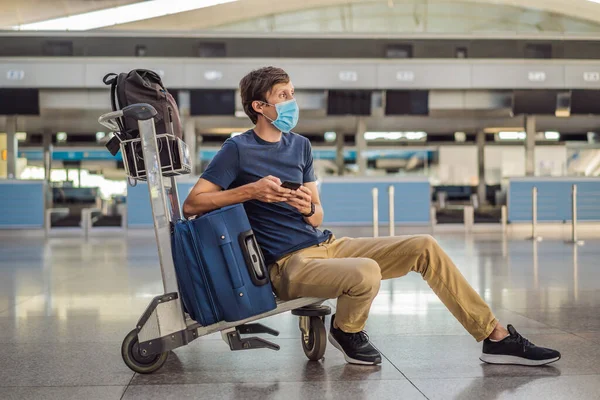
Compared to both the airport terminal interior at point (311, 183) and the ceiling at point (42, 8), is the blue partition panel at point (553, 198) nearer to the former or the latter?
the airport terminal interior at point (311, 183)

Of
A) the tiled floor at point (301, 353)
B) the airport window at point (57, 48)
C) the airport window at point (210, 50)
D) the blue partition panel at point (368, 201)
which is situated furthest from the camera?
the airport window at point (210, 50)

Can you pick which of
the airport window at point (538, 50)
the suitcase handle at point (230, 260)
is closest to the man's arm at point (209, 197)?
the suitcase handle at point (230, 260)

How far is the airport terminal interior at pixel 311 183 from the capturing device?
2623mm

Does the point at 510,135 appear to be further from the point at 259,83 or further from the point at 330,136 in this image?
the point at 259,83

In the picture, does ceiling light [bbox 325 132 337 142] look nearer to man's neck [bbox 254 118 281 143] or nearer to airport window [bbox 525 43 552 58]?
airport window [bbox 525 43 552 58]

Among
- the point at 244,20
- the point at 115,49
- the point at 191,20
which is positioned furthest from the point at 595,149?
the point at 115,49

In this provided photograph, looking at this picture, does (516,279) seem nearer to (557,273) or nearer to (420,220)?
(557,273)

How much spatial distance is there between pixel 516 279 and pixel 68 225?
13069 mm

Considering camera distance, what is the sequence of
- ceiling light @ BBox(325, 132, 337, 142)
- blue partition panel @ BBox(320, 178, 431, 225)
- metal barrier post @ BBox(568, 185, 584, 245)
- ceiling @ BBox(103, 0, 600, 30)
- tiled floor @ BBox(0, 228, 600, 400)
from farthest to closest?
ceiling light @ BBox(325, 132, 337, 142)
ceiling @ BBox(103, 0, 600, 30)
blue partition panel @ BBox(320, 178, 431, 225)
metal barrier post @ BBox(568, 185, 584, 245)
tiled floor @ BBox(0, 228, 600, 400)

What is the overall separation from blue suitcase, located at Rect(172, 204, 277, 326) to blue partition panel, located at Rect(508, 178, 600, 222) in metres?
14.5

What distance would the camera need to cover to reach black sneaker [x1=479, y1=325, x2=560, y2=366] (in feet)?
8.84

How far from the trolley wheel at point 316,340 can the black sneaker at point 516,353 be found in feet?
2.16

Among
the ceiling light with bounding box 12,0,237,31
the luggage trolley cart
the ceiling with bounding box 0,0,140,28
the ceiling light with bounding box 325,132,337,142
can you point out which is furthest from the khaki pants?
the ceiling with bounding box 0,0,140,28

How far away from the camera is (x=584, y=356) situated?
2.89 metres
